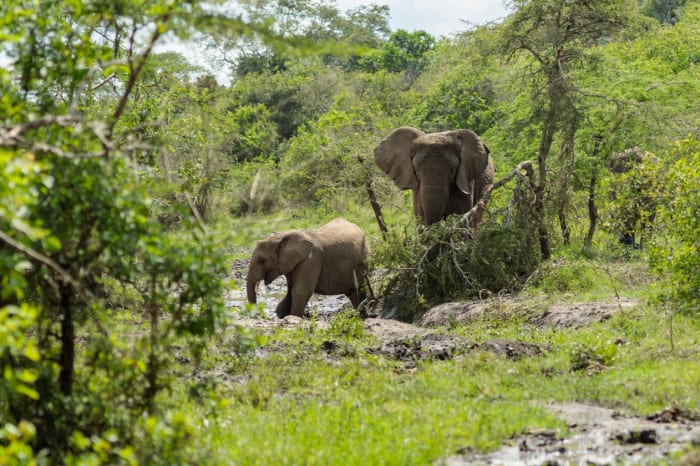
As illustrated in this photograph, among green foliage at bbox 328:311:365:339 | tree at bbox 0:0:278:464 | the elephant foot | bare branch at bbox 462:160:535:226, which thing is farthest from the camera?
the elephant foot

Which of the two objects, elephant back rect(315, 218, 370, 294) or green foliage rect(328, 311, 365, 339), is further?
elephant back rect(315, 218, 370, 294)

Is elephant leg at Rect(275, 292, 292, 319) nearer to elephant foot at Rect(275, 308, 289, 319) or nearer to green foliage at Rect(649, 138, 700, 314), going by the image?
elephant foot at Rect(275, 308, 289, 319)

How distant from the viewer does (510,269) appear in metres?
17.0

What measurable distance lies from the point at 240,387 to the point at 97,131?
14.5ft

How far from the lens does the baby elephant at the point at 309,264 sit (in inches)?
707

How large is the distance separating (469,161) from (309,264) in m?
3.87

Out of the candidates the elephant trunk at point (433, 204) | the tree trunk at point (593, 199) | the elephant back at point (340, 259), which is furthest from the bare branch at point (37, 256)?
the tree trunk at point (593, 199)

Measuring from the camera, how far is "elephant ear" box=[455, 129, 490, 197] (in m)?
19.1

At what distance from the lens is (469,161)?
19.2 metres

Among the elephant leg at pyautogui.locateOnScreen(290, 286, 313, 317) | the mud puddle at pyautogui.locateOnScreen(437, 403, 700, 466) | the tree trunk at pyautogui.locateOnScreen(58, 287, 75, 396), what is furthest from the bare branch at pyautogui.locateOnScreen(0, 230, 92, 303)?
the elephant leg at pyautogui.locateOnScreen(290, 286, 313, 317)

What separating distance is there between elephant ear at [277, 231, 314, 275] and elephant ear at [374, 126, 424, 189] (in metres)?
3.03

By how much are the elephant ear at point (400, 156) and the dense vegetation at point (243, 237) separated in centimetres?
149

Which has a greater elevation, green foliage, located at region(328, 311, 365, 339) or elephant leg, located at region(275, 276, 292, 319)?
green foliage, located at region(328, 311, 365, 339)

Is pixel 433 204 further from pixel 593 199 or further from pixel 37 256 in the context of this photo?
pixel 37 256
